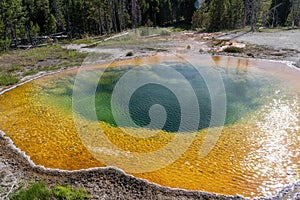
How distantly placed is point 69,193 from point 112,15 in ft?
217

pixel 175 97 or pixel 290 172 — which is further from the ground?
pixel 175 97

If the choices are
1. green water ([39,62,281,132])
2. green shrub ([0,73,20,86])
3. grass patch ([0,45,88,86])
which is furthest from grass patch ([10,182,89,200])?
grass patch ([0,45,88,86])

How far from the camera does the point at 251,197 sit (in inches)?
416

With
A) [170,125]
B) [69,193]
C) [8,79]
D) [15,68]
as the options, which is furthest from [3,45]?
[69,193]

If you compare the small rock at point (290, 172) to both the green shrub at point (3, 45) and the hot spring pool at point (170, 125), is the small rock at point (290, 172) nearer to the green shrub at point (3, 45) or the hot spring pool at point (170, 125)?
the hot spring pool at point (170, 125)

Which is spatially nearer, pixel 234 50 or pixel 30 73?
pixel 30 73

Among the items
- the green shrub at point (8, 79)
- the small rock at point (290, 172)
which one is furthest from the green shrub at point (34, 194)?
the green shrub at point (8, 79)

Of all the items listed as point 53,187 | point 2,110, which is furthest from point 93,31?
point 53,187

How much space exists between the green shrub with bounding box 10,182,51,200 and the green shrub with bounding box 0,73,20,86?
57.2 ft

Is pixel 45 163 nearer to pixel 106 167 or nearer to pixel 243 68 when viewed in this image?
pixel 106 167

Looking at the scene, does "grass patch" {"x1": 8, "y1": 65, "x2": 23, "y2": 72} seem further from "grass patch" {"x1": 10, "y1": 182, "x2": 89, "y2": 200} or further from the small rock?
the small rock

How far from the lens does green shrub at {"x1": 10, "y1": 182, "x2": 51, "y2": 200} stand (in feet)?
33.3

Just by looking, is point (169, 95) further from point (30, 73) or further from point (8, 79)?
point (30, 73)

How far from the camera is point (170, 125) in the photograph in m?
17.2
